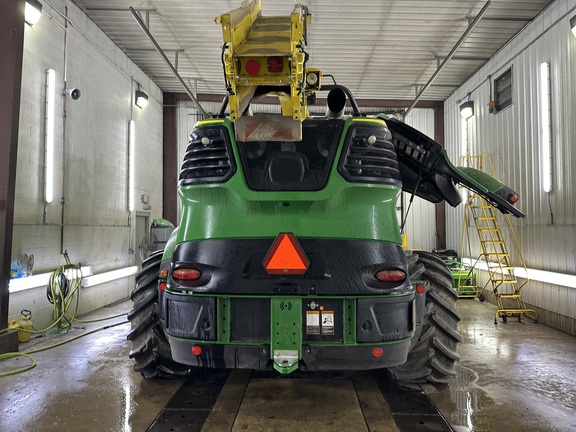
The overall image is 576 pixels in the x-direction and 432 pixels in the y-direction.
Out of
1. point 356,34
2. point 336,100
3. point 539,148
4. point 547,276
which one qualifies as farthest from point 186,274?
point 356,34

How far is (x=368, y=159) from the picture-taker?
119 inches

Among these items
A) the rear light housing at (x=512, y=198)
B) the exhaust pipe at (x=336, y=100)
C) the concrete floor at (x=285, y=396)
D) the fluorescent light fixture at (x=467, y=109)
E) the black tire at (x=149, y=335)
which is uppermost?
the fluorescent light fixture at (x=467, y=109)

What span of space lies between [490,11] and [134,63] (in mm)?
8154

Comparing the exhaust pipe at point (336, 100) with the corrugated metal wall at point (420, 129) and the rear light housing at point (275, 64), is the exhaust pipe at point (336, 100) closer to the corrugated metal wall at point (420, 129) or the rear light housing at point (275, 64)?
the rear light housing at point (275, 64)

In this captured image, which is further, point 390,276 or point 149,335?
point 149,335

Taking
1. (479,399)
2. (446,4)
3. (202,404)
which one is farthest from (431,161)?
(446,4)

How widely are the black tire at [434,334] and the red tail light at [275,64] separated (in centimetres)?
203

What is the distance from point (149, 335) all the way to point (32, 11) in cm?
506

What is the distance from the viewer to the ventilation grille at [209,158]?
305 cm

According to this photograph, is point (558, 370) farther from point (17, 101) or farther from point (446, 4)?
point (17, 101)

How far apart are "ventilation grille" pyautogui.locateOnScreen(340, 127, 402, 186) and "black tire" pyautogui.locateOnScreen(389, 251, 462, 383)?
95 cm

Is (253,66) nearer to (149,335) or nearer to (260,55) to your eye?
(260,55)

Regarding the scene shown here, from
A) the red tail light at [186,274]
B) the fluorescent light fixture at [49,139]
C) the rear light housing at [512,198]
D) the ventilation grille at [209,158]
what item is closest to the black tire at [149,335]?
the red tail light at [186,274]

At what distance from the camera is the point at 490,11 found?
7.64 m
